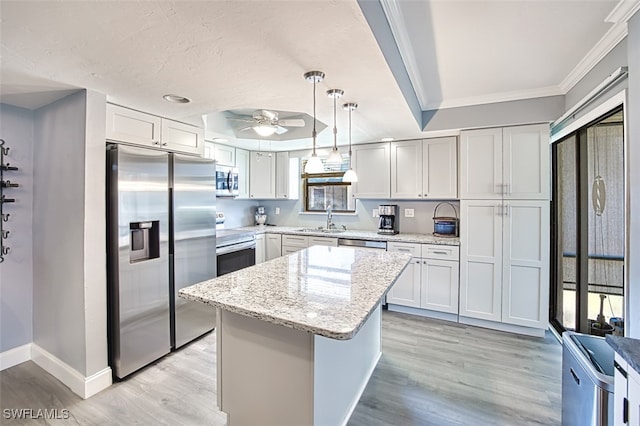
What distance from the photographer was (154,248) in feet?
8.00

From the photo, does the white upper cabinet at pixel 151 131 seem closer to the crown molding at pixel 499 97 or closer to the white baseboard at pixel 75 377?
the white baseboard at pixel 75 377

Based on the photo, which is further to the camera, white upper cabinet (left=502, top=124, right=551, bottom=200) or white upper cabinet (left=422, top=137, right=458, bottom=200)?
white upper cabinet (left=422, top=137, right=458, bottom=200)

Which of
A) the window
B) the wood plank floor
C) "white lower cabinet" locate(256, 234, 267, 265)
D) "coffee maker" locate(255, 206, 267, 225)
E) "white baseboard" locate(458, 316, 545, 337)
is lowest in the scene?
the wood plank floor

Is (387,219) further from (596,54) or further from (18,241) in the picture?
(18,241)

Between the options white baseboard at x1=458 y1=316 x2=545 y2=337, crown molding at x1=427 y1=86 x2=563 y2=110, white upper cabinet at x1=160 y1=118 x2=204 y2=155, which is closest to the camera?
white upper cabinet at x1=160 y1=118 x2=204 y2=155

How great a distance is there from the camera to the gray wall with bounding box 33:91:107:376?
2.07 m

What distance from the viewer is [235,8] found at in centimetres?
120

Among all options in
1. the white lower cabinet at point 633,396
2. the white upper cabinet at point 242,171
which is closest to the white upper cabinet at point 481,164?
the white lower cabinet at point 633,396

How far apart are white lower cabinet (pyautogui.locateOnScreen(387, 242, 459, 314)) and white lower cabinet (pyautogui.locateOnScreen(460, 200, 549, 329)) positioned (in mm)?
104

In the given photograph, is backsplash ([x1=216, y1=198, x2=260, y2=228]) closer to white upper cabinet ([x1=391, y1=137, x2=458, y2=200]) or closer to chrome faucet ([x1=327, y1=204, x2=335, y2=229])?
chrome faucet ([x1=327, y1=204, x2=335, y2=229])

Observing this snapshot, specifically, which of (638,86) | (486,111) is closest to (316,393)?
(638,86)

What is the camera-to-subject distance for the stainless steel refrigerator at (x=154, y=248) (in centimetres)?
218

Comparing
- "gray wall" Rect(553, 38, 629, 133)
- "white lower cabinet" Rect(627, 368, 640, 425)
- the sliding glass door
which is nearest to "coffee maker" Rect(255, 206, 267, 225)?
the sliding glass door

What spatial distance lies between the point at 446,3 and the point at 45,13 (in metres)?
1.94
